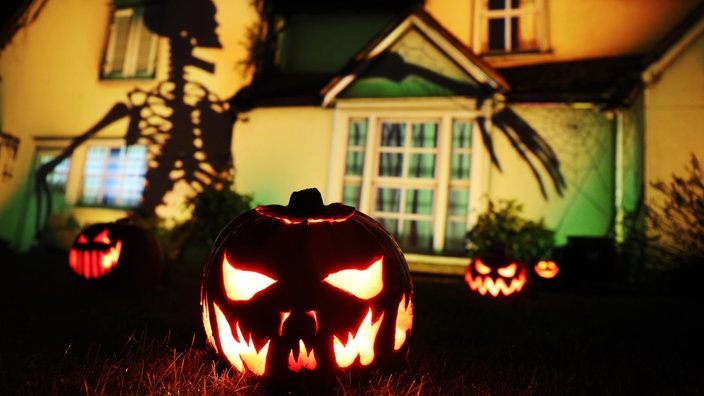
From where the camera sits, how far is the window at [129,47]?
33.2 feet

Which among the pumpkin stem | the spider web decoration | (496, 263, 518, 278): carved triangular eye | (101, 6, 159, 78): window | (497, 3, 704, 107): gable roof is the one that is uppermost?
(101, 6, 159, 78): window

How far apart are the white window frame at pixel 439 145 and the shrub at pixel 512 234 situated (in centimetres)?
39

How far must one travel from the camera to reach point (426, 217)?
7832mm

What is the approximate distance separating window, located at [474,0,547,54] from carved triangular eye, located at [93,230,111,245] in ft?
25.0

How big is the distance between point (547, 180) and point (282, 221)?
650 centimetres

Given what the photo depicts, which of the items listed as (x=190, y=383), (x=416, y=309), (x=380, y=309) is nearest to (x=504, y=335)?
(x=416, y=309)

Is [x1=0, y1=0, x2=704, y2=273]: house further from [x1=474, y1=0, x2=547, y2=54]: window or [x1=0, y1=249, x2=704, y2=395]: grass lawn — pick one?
[x1=0, y1=249, x2=704, y2=395]: grass lawn

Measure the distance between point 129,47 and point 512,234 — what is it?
915 centimetres

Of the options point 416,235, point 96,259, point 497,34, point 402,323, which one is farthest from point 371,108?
point 402,323

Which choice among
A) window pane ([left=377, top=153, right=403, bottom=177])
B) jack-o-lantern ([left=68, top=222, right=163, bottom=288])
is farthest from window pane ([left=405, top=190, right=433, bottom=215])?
jack-o-lantern ([left=68, top=222, right=163, bottom=288])

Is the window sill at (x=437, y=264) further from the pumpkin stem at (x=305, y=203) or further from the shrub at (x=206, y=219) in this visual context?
the pumpkin stem at (x=305, y=203)

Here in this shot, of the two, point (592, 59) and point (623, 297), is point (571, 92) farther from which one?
point (623, 297)

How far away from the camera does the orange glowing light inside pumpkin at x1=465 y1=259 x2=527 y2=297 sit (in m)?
4.86

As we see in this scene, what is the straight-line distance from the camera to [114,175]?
9852 millimetres
